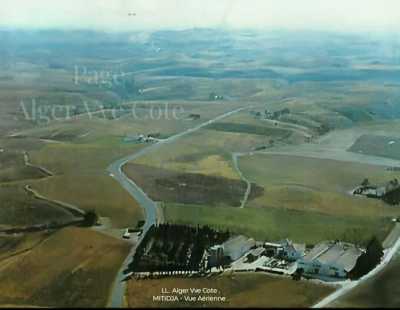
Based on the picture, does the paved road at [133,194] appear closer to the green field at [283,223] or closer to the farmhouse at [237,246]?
the green field at [283,223]

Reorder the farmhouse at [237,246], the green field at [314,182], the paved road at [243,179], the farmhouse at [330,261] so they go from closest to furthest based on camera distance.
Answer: the farmhouse at [330,261] → the farmhouse at [237,246] → the green field at [314,182] → the paved road at [243,179]

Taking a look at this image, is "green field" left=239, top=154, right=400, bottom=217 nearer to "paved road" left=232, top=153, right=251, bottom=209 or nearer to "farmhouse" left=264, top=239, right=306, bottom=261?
"paved road" left=232, top=153, right=251, bottom=209

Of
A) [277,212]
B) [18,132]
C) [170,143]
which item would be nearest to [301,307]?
[277,212]

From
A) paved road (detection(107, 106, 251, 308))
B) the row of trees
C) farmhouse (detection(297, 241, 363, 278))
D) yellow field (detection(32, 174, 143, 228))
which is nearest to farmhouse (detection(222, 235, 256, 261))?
→ the row of trees

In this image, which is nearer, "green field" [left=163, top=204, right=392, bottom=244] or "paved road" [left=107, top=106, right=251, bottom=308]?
"paved road" [left=107, top=106, right=251, bottom=308]

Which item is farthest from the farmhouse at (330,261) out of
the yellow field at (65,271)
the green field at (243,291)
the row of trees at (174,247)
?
the yellow field at (65,271)

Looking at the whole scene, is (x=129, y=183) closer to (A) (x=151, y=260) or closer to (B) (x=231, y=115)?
(A) (x=151, y=260)

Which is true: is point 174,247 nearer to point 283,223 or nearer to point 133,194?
point 283,223
